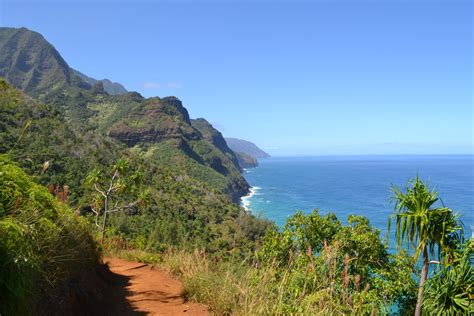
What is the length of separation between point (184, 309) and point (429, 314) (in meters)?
6.52

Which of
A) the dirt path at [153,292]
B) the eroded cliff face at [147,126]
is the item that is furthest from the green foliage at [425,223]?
the eroded cliff face at [147,126]

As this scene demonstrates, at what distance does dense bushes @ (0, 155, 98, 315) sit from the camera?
2.70 m

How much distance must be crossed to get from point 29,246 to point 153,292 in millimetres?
3426

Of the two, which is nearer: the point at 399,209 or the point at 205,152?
the point at 399,209

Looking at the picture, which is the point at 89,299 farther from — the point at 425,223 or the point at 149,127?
the point at 149,127

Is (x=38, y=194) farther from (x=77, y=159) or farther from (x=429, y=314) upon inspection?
(x=77, y=159)

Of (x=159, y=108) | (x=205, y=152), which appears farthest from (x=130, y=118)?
(x=205, y=152)

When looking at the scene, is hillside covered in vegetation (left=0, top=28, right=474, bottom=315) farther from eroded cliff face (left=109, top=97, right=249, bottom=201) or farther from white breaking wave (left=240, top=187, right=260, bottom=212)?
eroded cliff face (left=109, top=97, right=249, bottom=201)

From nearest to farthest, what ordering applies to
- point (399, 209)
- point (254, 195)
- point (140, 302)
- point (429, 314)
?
point (140, 302) → point (429, 314) → point (399, 209) → point (254, 195)

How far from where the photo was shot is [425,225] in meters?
8.81

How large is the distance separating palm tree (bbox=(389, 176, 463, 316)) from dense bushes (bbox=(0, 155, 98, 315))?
752cm

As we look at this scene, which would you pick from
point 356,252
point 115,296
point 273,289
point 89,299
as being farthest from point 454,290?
point 89,299

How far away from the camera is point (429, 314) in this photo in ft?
28.6

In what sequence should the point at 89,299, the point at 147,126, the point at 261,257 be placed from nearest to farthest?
the point at 89,299 → the point at 261,257 → the point at 147,126
